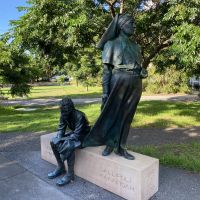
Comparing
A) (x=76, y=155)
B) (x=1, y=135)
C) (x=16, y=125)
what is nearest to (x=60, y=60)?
(x=16, y=125)

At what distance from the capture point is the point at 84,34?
7621 mm

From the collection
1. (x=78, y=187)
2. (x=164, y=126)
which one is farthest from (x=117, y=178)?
(x=164, y=126)

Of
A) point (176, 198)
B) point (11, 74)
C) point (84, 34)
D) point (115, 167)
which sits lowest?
point (176, 198)

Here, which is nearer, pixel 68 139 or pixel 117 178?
pixel 117 178

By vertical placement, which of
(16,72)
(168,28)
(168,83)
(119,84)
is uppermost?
(168,28)

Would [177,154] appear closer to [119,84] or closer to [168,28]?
[119,84]

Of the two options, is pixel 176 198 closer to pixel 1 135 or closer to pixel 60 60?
pixel 1 135

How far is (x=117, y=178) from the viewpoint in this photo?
365 centimetres

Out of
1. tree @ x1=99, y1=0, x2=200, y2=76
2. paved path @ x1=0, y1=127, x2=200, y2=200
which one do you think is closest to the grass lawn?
paved path @ x1=0, y1=127, x2=200, y2=200

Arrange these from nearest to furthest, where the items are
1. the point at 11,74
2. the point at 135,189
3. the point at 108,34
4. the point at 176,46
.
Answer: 1. the point at 135,189
2. the point at 108,34
3. the point at 176,46
4. the point at 11,74

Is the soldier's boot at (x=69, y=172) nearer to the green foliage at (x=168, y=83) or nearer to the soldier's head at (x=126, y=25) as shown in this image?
the soldier's head at (x=126, y=25)

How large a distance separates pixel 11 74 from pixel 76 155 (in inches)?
398

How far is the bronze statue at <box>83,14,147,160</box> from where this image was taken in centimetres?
364

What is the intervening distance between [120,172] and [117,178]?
0.12 metres
